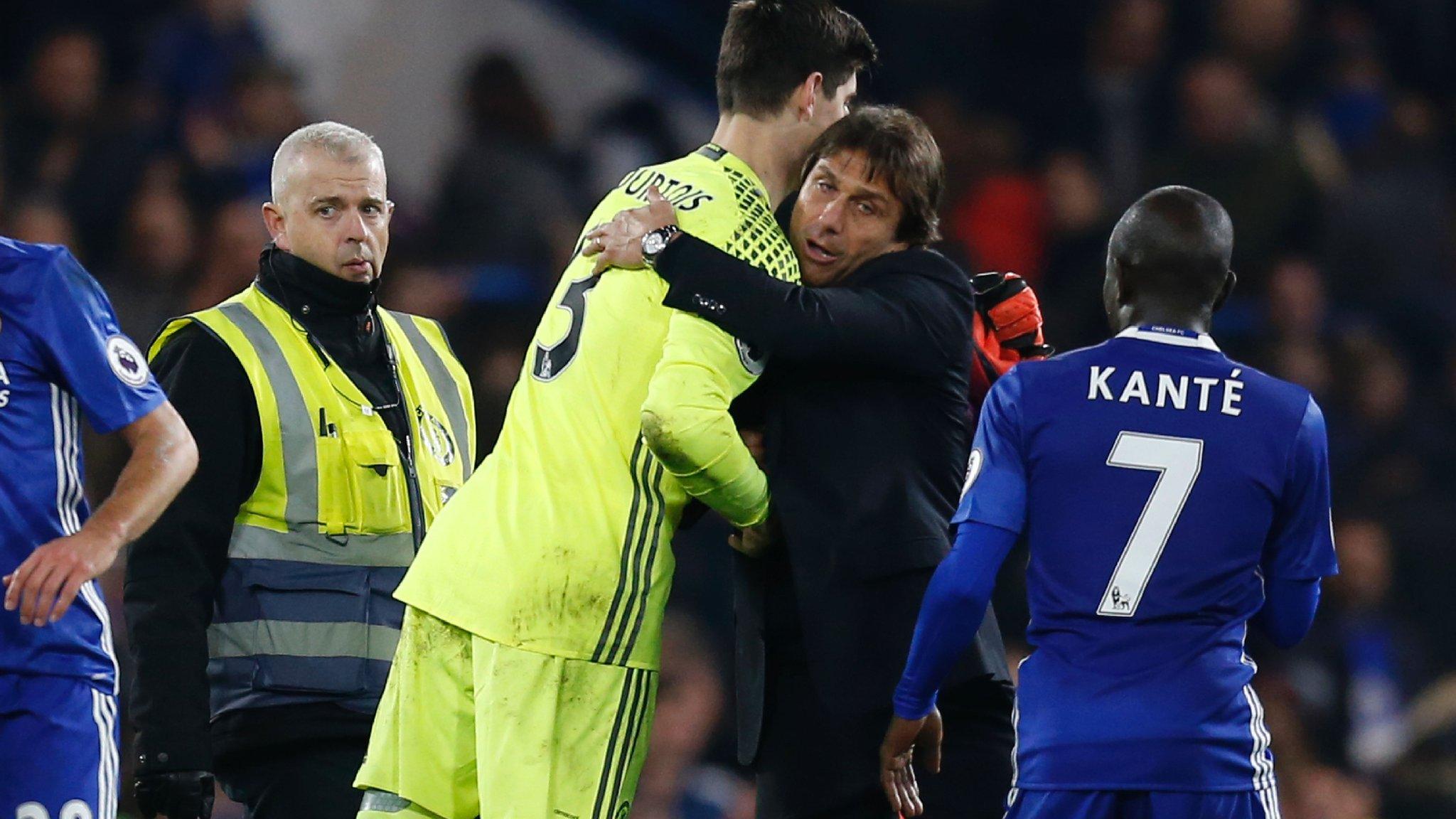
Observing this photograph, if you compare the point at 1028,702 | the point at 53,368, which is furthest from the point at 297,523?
the point at 1028,702

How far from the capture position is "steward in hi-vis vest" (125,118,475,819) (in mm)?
4223

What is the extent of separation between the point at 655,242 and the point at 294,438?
107 centimetres

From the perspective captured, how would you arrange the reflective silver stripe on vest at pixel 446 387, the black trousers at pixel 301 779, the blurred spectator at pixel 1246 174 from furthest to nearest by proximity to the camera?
1. the blurred spectator at pixel 1246 174
2. the reflective silver stripe on vest at pixel 446 387
3. the black trousers at pixel 301 779

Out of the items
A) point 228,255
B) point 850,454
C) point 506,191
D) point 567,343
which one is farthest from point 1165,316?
point 506,191

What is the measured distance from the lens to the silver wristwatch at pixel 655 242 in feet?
12.8

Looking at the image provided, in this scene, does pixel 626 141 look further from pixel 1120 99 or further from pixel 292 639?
pixel 292 639

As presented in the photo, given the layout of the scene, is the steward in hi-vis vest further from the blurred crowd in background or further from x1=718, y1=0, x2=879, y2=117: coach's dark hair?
the blurred crowd in background

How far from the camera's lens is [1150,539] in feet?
11.6

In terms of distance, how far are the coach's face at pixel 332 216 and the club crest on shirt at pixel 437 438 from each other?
0.35 metres

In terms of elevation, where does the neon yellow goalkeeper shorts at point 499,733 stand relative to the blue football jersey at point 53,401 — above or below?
below

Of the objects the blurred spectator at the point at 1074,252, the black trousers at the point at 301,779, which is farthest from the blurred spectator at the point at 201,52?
the black trousers at the point at 301,779

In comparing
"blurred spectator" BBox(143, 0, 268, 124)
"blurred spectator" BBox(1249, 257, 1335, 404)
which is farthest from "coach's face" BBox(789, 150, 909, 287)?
"blurred spectator" BBox(143, 0, 268, 124)

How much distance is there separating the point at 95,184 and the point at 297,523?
5182 millimetres

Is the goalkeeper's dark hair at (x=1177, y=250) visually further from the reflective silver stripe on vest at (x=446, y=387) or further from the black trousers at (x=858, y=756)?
the reflective silver stripe on vest at (x=446, y=387)
